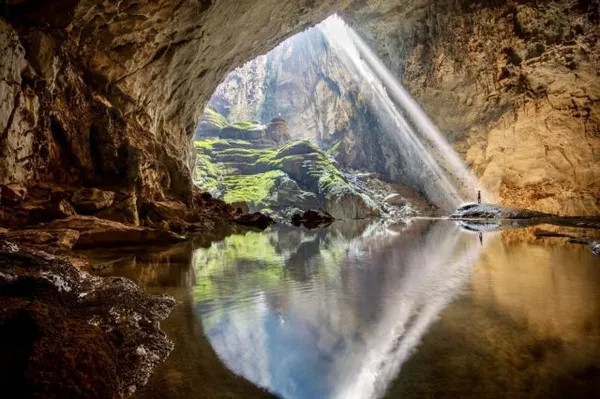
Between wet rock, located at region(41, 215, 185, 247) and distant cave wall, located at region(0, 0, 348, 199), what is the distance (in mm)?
2279

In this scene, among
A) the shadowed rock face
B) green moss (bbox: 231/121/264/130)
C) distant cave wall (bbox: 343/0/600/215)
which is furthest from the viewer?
green moss (bbox: 231/121/264/130)

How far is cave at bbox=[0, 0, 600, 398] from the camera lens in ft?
9.88

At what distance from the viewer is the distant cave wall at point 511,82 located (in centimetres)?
2350

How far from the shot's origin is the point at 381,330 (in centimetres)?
409

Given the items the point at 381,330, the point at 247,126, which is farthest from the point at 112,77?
the point at 247,126

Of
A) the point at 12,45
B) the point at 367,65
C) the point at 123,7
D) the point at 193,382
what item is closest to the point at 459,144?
A: the point at 367,65

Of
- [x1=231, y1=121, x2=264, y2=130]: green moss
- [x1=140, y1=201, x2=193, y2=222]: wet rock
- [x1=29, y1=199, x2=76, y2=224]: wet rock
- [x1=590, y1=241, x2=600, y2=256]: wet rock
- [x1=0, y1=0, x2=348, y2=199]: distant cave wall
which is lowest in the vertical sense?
[x1=590, y1=241, x2=600, y2=256]: wet rock

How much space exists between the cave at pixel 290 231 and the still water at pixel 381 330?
0.03 m

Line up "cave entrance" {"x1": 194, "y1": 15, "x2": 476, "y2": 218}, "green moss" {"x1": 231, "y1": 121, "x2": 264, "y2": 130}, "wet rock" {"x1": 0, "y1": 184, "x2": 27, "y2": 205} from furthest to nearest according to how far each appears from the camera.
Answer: "green moss" {"x1": 231, "y1": 121, "x2": 264, "y2": 130} → "cave entrance" {"x1": 194, "y1": 15, "x2": 476, "y2": 218} → "wet rock" {"x1": 0, "y1": 184, "x2": 27, "y2": 205}

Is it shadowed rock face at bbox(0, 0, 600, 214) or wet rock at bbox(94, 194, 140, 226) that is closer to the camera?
shadowed rock face at bbox(0, 0, 600, 214)

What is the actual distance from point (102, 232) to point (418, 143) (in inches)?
1382

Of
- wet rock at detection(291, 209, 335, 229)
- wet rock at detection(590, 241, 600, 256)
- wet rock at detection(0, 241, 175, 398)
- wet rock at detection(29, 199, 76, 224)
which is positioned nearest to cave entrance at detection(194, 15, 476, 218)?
wet rock at detection(291, 209, 335, 229)

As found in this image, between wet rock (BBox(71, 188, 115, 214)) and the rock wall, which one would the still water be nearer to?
wet rock (BBox(71, 188, 115, 214))

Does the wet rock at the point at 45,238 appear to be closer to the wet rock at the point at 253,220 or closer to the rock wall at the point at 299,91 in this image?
the wet rock at the point at 253,220
